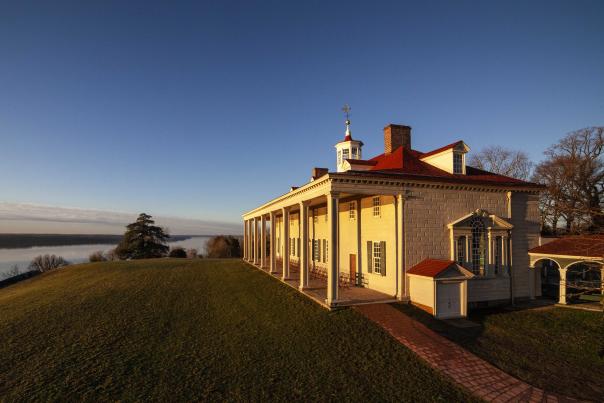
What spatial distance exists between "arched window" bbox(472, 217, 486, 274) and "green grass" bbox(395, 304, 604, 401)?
2.27 meters

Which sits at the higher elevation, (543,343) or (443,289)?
(443,289)

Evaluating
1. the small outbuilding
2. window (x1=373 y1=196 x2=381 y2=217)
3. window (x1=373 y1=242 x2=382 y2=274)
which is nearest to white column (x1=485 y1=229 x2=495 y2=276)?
the small outbuilding

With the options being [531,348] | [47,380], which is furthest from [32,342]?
[531,348]

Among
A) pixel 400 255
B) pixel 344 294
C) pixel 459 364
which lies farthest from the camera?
pixel 344 294

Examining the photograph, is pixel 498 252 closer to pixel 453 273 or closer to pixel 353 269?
pixel 453 273

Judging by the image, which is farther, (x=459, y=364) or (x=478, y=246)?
(x=478, y=246)

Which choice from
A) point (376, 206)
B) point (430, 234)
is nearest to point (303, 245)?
point (376, 206)

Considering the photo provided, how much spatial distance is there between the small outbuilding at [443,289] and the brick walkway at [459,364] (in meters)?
1.66

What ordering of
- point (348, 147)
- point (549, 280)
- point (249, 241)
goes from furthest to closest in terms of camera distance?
1. point (249, 241)
2. point (348, 147)
3. point (549, 280)

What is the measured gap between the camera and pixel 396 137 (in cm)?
2236

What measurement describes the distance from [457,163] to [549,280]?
11.4 metres

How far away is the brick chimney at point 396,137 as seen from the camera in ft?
73.0

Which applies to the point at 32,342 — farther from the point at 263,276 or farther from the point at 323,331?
the point at 263,276

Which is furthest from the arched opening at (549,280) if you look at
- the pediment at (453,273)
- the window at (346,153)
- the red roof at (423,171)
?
the window at (346,153)
